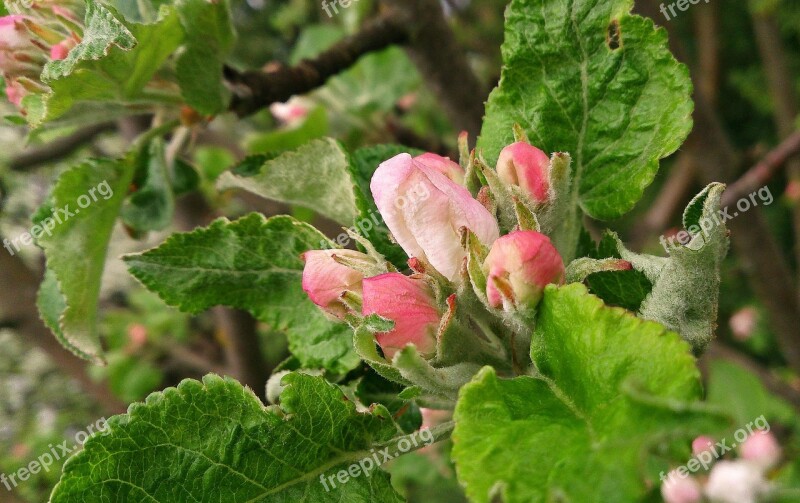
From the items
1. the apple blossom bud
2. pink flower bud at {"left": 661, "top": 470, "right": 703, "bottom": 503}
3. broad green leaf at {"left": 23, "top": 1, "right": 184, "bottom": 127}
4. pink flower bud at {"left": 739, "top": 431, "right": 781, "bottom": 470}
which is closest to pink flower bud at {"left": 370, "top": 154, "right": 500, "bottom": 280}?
broad green leaf at {"left": 23, "top": 1, "right": 184, "bottom": 127}

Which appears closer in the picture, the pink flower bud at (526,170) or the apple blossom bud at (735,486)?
the pink flower bud at (526,170)

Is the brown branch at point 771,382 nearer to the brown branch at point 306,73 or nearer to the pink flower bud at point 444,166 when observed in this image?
the brown branch at point 306,73

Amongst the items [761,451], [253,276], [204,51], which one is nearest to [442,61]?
[204,51]

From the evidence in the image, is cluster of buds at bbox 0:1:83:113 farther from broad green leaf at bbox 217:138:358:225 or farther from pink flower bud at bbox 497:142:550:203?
pink flower bud at bbox 497:142:550:203

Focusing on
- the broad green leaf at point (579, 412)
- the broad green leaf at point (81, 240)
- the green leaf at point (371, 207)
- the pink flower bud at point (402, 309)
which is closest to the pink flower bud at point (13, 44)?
the broad green leaf at point (81, 240)

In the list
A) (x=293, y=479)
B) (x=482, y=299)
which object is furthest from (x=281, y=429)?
(x=482, y=299)

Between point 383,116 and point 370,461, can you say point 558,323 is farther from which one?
point 383,116
